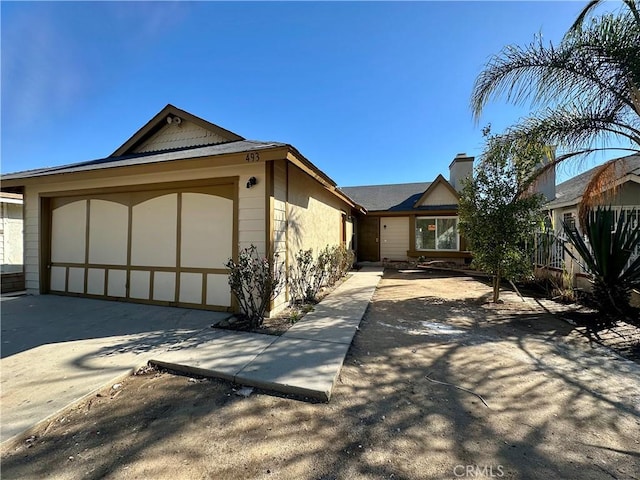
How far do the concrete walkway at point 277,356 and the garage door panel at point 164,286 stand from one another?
1.97 metres

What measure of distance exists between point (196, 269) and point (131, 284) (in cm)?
186

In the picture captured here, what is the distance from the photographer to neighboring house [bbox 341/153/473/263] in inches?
552

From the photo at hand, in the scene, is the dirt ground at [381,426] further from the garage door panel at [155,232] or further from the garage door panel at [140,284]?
the garage door panel at [140,284]

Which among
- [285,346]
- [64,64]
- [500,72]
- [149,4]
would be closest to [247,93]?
[149,4]

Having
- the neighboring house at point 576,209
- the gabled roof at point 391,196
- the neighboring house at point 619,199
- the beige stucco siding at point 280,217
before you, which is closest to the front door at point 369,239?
the gabled roof at point 391,196

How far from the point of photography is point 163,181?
231 inches

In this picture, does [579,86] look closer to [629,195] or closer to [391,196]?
[629,195]

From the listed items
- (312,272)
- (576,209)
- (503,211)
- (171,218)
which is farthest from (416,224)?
(171,218)

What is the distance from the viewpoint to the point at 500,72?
614 cm

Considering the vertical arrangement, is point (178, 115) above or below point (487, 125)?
above

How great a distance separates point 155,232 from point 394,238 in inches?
473

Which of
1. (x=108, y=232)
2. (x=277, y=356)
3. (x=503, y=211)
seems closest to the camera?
(x=277, y=356)

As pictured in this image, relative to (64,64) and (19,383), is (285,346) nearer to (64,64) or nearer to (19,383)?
(19,383)

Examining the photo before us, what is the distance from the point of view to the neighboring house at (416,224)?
552 inches
